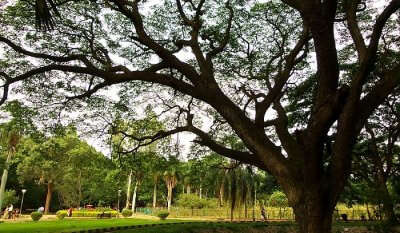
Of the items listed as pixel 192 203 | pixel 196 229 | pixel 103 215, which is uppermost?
pixel 192 203

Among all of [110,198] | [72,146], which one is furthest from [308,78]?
[110,198]

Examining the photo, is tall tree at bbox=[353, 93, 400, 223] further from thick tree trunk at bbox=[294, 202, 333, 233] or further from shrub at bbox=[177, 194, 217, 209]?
shrub at bbox=[177, 194, 217, 209]

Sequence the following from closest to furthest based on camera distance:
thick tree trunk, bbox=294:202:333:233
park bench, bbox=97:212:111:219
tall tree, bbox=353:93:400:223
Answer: thick tree trunk, bbox=294:202:333:233 → tall tree, bbox=353:93:400:223 → park bench, bbox=97:212:111:219

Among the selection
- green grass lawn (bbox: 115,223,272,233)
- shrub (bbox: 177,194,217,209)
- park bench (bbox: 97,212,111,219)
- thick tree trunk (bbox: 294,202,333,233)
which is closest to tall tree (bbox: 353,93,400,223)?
green grass lawn (bbox: 115,223,272,233)

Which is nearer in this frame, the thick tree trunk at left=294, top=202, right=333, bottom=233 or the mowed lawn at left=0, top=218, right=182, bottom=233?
the thick tree trunk at left=294, top=202, right=333, bottom=233

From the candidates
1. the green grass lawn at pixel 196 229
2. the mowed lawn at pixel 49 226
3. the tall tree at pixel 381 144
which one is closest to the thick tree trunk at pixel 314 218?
the green grass lawn at pixel 196 229

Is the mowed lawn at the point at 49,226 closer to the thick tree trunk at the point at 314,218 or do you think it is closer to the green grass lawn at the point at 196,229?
the green grass lawn at the point at 196,229

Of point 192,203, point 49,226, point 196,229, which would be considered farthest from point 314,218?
point 192,203

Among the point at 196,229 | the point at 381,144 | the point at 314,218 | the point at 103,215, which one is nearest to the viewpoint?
the point at 314,218

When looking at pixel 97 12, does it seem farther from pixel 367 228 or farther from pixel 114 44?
pixel 367 228

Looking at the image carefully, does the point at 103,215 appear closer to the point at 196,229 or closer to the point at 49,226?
the point at 49,226

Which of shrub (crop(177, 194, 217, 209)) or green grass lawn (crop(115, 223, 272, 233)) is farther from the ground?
shrub (crop(177, 194, 217, 209))

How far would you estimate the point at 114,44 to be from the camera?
33.5 ft

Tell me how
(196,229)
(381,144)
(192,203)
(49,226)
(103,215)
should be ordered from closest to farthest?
(196,229) → (49,226) → (381,144) → (103,215) → (192,203)
